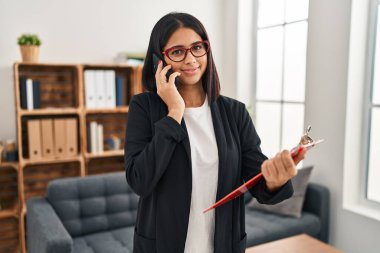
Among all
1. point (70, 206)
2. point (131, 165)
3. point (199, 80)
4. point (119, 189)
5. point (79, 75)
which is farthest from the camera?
point (79, 75)

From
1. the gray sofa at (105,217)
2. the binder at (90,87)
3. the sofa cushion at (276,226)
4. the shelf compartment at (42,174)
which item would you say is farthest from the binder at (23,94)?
the sofa cushion at (276,226)

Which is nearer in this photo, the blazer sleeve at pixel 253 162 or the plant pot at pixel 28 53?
the blazer sleeve at pixel 253 162

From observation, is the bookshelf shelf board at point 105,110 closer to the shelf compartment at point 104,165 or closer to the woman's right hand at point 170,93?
the shelf compartment at point 104,165

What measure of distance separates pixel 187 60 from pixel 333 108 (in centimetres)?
212

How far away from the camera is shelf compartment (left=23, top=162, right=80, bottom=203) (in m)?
3.35

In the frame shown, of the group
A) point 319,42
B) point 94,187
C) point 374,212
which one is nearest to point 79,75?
point 94,187

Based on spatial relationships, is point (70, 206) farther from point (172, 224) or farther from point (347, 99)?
point (347, 99)

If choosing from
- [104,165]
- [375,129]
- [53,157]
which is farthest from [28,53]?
[375,129]

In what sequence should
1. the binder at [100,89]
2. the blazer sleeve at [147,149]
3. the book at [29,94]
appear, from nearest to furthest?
the blazer sleeve at [147,149] → the book at [29,94] → the binder at [100,89]

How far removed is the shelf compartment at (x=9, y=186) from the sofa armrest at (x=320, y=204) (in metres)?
2.50

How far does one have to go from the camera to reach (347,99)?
2.75 metres

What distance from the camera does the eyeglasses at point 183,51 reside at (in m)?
1.10

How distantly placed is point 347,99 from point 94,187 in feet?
6.64

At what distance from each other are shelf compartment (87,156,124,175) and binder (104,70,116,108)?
24.9 inches
